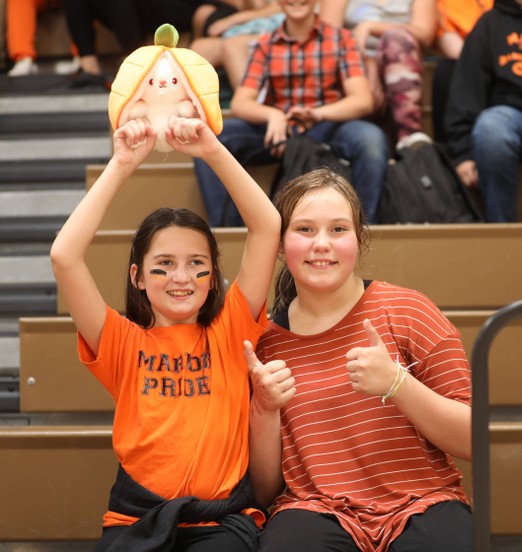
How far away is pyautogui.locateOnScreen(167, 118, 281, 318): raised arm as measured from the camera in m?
1.64

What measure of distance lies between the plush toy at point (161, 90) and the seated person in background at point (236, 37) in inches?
56.8

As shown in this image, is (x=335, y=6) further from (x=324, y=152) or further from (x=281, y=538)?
(x=281, y=538)

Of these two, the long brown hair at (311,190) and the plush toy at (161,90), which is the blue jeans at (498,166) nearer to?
the long brown hair at (311,190)

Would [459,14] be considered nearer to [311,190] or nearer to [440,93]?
[440,93]

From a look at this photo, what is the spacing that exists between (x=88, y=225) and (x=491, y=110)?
1.53 meters

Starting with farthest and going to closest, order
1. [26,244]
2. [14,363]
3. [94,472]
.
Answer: [26,244] < [14,363] < [94,472]

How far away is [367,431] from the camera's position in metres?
1.65

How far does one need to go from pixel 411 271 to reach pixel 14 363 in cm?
112

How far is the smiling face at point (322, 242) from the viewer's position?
171 centimetres

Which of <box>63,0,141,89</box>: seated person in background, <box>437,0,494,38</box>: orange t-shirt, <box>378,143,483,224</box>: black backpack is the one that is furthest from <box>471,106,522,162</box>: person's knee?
<box>63,0,141,89</box>: seated person in background

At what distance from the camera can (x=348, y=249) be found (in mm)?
1713

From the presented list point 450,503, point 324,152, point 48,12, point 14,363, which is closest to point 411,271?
point 324,152

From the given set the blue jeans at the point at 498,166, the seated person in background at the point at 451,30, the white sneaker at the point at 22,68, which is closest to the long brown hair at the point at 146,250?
the blue jeans at the point at 498,166

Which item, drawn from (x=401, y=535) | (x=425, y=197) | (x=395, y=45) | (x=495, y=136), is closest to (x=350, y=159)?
(x=425, y=197)
